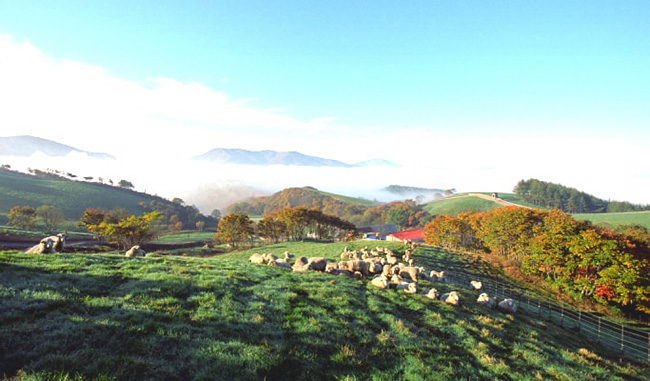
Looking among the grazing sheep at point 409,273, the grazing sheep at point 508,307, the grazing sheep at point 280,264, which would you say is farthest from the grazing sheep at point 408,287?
the grazing sheep at point 280,264

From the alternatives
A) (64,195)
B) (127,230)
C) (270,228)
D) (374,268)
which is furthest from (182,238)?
(374,268)

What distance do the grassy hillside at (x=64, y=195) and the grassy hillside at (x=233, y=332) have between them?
566ft

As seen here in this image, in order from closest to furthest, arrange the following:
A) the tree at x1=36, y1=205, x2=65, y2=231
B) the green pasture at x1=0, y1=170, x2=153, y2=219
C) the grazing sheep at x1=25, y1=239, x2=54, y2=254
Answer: the grazing sheep at x1=25, y1=239, x2=54, y2=254 < the tree at x1=36, y1=205, x2=65, y2=231 < the green pasture at x1=0, y1=170, x2=153, y2=219

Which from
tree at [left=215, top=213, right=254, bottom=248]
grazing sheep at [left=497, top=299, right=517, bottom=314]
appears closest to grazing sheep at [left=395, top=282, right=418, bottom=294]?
grazing sheep at [left=497, top=299, right=517, bottom=314]

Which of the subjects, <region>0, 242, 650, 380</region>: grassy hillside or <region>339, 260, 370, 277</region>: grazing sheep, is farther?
<region>339, 260, 370, 277</region>: grazing sheep

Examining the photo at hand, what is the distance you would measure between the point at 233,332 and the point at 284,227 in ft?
287

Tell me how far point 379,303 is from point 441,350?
4.90 metres

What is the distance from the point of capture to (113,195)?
183 metres

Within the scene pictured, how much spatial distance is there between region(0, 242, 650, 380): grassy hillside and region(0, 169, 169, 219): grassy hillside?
566 ft

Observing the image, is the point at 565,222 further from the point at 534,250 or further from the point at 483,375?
the point at 483,375

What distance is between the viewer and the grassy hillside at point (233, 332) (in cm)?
829

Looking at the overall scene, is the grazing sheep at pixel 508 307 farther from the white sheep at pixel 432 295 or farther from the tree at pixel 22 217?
the tree at pixel 22 217

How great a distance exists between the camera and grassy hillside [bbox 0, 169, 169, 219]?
138 m

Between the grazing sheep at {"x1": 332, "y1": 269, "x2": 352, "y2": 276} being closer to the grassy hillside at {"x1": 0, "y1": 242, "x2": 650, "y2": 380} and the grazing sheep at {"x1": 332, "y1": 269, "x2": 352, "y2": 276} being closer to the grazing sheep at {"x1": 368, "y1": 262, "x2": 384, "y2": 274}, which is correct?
the grazing sheep at {"x1": 368, "y1": 262, "x2": 384, "y2": 274}
